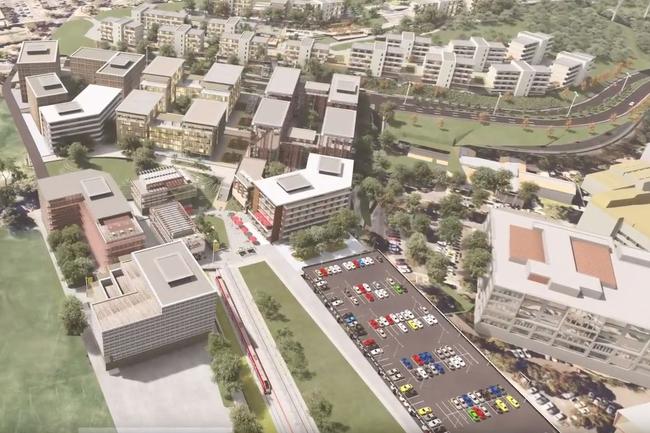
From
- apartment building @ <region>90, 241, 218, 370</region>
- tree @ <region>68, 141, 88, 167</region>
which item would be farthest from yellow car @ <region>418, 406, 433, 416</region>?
tree @ <region>68, 141, 88, 167</region>

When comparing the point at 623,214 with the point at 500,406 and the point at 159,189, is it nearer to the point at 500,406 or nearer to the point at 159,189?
the point at 500,406

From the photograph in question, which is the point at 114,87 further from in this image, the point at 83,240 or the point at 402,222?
the point at 402,222

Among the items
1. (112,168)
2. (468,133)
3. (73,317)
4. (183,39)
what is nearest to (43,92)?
(112,168)

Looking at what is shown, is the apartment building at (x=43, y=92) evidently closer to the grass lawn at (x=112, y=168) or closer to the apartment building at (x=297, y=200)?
the grass lawn at (x=112, y=168)

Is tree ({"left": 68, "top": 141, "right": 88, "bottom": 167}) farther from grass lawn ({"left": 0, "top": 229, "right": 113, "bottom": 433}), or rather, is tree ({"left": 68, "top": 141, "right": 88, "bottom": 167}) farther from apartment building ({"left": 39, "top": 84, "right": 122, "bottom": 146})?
grass lawn ({"left": 0, "top": 229, "right": 113, "bottom": 433})

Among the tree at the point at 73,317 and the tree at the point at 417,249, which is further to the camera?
the tree at the point at 417,249

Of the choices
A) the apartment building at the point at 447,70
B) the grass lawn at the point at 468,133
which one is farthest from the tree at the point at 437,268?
the apartment building at the point at 447,70
